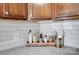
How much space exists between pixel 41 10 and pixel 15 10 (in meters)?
0.31

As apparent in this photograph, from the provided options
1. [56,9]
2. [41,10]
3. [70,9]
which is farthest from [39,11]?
[70,9]

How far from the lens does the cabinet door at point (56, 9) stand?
157cm

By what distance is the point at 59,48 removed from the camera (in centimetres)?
168

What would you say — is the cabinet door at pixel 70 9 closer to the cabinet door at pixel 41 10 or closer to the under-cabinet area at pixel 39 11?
the under-cabinet area at pixel 39 11

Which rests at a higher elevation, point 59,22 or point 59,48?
point 59,22

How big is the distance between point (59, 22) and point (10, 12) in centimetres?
58

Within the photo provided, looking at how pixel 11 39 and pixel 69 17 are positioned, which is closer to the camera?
pixel 69 17

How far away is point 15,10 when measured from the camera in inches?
61.4

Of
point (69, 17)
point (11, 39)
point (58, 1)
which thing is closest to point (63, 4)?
point (58, 1)

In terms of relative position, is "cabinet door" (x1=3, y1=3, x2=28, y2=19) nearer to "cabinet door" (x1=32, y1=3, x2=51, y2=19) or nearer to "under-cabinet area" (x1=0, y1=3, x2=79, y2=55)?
"under-cabinet area" (x1=0, y1=3, x2=79, y2=55)

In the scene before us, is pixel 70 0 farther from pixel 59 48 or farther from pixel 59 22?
pixel 59 48

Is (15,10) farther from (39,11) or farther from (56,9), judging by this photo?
(56,9)

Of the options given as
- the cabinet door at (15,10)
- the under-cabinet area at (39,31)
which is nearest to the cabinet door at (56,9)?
the under-cabinet area at (39,31)
